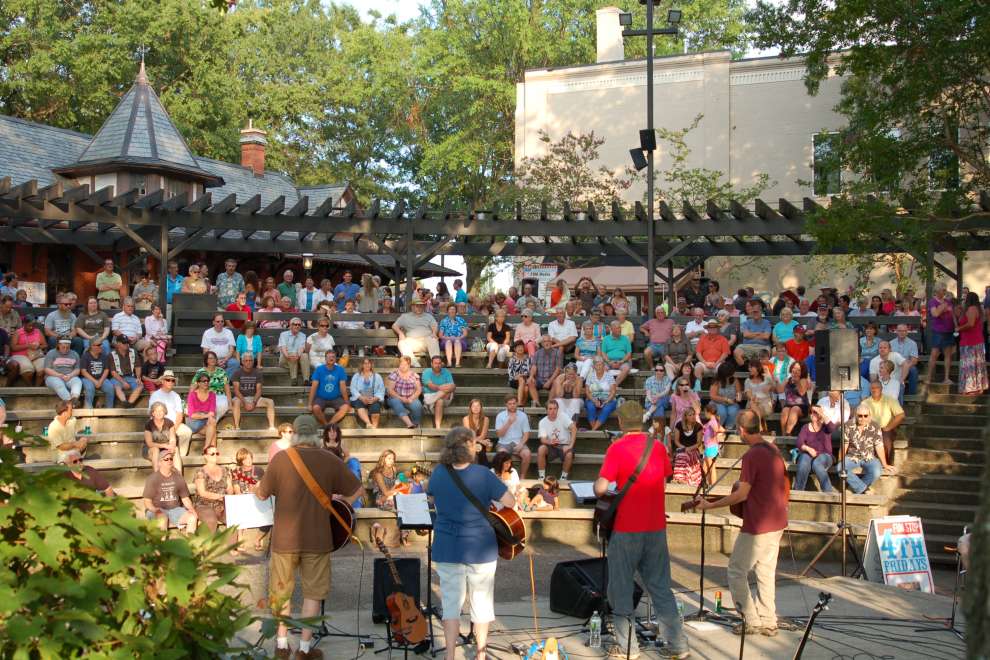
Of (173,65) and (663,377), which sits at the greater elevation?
(173,65)

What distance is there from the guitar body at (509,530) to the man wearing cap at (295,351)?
32.6 ft

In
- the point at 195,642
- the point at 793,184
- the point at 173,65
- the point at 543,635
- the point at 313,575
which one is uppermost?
the point at 173,65

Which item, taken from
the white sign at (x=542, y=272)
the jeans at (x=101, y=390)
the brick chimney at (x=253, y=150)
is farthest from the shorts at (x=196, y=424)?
the brick chimney at (x=253, y=150)

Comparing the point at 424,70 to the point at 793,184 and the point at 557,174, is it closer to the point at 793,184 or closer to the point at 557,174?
the point at 557,174

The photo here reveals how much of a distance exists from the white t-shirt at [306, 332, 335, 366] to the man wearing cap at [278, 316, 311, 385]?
126mm

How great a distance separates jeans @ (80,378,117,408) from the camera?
14.6 meters

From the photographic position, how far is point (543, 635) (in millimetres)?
8195

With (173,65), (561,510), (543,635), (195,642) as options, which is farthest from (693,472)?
(173,65)

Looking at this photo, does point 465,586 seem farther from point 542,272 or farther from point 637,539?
point 542,272

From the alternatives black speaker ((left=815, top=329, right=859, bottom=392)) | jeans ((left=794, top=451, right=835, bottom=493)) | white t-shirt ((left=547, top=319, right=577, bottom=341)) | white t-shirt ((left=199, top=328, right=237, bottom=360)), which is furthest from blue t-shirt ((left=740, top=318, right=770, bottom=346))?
white t-shirt ((left=199, top=328, right=237, bottom=360))

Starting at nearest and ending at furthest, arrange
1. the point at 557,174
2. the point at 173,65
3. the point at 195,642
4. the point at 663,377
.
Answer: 1. the point at 195,642
2. the point at 663,377
3. the point at 557,174
4. the point at 173,65

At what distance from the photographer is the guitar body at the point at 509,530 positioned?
7031mm

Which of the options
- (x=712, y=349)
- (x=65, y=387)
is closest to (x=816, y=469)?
(x=712, y=349)

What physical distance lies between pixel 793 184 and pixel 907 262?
5.37 m
